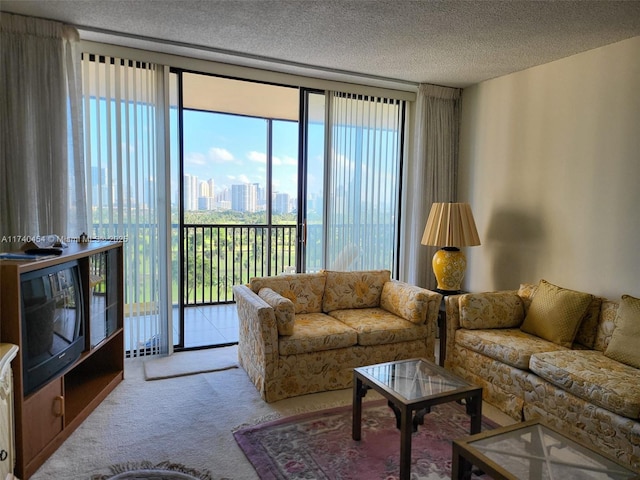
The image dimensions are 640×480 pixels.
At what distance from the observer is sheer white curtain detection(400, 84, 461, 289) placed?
4.32 meters

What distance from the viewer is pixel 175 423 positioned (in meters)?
2.53

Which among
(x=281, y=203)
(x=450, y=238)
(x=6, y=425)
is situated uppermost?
(x=281, y=203)

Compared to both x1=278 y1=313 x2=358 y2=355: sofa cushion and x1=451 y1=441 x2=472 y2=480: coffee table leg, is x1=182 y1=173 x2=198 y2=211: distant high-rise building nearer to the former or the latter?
x1=278 y1=313 x2=358 y2=355: sofa cushion

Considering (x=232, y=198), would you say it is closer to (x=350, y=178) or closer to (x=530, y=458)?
(x=350, y=178)

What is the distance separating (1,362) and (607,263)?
3659 millimetres

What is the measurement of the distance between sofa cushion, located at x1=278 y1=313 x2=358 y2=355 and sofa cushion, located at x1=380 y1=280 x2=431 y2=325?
515 mm

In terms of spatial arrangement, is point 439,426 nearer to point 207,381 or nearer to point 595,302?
point 595,302

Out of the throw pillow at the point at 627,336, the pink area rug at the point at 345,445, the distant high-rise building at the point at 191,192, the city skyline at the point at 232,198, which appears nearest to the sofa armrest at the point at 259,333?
the pink area rug at the point at 345,445

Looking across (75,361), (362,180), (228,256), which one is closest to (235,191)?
(228,256)

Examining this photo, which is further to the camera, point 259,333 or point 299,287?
point 299,287

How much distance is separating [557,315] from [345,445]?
174 centimetres

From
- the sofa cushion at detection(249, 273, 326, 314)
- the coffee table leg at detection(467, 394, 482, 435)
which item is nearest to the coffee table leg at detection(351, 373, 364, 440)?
the coffee table leg at detection(467, 394, 482, 435)

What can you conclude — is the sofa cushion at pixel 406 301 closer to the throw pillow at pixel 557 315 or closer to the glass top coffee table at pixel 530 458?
the throw pillow at pixel 557 315

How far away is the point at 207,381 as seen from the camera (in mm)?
3137
